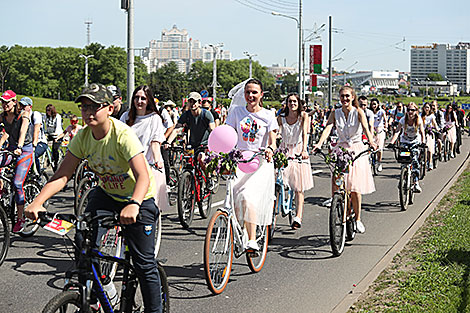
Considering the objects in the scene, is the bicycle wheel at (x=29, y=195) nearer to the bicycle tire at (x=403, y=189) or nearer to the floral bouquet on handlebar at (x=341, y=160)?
the floral bouquet on handlebar at (x=341, y=160)

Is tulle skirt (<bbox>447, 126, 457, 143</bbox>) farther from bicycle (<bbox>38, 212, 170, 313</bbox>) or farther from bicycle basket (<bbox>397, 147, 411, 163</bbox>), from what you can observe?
bicycle (<bbox>38, 212, 170, 313</bbox>)

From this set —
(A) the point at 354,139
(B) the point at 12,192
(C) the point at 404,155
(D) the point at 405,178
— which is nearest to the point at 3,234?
(B) the point at 12,192

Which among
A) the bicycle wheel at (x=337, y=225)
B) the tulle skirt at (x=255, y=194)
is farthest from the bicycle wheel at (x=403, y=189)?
the tulle skirt at (x=255, y=194)

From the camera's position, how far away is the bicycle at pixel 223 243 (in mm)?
6102

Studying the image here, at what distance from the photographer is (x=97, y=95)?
161 inches

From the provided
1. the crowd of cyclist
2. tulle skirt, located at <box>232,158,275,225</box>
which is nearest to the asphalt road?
the crowd of cyclist

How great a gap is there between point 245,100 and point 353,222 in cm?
258

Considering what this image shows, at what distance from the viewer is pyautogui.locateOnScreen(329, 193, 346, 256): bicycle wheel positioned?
7809mm

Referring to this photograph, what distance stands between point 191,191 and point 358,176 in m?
2.70

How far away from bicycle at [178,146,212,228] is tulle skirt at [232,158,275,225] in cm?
278

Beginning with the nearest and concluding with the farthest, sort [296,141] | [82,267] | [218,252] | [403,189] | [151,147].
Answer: [82,267]
[218,252]
[151,147]
[296,141]
[403,189]

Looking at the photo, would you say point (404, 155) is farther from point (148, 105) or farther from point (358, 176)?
point (148, 105)

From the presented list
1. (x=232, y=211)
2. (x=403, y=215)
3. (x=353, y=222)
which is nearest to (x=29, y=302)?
(x=232, y=211)

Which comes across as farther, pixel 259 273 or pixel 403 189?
pixel 403 189
